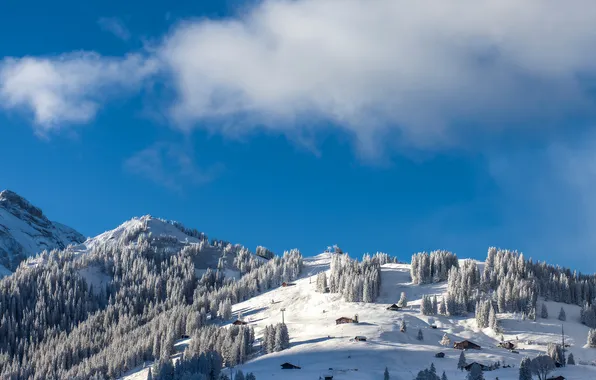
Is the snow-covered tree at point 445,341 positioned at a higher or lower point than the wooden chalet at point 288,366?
higher

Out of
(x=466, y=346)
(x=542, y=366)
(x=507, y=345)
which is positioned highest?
(x=507, y=345)

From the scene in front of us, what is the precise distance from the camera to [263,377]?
148 m

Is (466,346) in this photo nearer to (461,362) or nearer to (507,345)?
(507,345)

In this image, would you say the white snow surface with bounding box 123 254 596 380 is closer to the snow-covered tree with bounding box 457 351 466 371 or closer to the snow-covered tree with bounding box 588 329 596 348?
the snow-covered tree with bounding box 457 351 466 371

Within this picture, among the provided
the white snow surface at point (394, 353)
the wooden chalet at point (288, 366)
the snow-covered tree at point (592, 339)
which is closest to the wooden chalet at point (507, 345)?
the white snow surface at point (394, 353)

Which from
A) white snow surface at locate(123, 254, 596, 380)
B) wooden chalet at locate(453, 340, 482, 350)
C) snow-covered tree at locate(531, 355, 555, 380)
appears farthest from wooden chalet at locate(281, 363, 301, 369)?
snow-covered tree at locate(531, 355, 555, 380)

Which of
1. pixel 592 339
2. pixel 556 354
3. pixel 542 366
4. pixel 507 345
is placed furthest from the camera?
pixel 592 339

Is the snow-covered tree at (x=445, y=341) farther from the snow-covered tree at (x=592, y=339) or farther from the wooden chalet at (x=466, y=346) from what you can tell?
the snow-covered tree at (x=592, y=339)

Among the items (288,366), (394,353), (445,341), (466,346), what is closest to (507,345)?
(466,346)

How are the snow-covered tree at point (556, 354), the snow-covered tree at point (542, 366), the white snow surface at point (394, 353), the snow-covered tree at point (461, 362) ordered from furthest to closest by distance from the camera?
the snow-covered tree at point (556, 354) → the snow-covered tree at point (461, 362) → the white snow surface at point (394, 353) → the snow-covered tree at point (542, 366)

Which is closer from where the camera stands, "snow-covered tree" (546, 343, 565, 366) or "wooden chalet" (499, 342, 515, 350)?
"snow-covered tree" (546, 343, 565, 366)

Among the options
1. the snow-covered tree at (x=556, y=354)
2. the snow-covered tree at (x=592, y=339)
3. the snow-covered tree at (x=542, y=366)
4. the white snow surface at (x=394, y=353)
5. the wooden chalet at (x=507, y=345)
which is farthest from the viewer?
the snow-covered tree at (x=592, y=339)

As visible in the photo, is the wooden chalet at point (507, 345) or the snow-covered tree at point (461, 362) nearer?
the snow-covered tree at point (461, 362)

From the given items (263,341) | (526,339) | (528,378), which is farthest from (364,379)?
(526,339)
